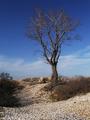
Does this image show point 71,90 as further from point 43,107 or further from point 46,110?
point 46,110

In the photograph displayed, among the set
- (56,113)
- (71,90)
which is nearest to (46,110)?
(56,113)

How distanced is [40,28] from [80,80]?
8.21 metres

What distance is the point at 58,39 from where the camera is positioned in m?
31.0

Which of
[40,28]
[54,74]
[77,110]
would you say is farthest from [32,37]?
[77,110]

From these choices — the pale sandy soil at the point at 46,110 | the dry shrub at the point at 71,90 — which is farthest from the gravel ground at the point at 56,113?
the dry shrub at the point at 71,90

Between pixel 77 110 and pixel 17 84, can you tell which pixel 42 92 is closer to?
pixel 17 84

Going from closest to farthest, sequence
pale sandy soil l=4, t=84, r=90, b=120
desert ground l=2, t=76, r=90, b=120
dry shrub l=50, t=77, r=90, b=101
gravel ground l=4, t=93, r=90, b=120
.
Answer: gravel ground l=4, t=93, r=90, b=120
pale sandy soil l=4, t=84, r=90, b=120
desert ground l=2, t=76, r=90, b=120
dry shrub l=50, t=77, r=90, b=101

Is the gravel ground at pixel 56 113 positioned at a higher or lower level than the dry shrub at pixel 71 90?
lower

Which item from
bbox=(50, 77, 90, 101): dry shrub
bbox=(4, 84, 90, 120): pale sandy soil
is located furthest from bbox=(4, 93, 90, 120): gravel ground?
bbox=(50, 77, 90, 101): dry shrub

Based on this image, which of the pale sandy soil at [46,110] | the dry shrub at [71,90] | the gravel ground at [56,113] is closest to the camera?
the gravel ground at [56,113]

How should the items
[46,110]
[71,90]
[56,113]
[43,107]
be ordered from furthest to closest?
1. [71,90]
2. [43,107]
3. [46,110]
4. [56,113]

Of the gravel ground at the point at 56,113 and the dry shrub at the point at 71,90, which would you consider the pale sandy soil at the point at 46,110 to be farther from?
the dry shrub at the point at 71,90

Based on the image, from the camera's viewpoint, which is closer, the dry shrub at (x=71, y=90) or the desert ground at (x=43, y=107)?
the desert ground at (x=43, y=107)

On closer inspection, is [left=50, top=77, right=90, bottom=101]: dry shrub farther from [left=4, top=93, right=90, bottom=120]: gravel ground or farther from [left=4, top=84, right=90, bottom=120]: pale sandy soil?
[left=4, top=93, right=90, bottom=120]: gravel ground
